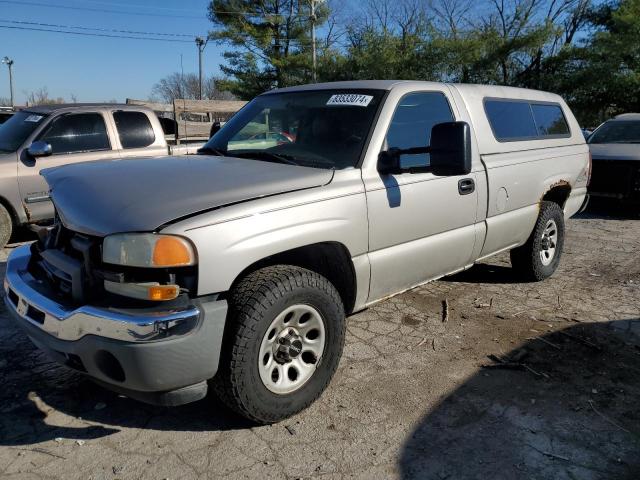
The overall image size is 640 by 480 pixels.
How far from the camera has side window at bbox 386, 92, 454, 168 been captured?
3.46m

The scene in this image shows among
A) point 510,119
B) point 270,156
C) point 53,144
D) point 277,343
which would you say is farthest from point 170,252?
point 53,144

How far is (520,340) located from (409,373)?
108cm

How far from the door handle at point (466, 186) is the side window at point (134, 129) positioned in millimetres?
4768

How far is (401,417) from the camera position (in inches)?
115

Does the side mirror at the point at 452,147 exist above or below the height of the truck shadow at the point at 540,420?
above

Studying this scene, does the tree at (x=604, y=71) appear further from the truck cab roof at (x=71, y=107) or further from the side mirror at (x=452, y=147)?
the side mirror at (x=452, y=147)

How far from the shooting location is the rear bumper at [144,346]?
2236 mm

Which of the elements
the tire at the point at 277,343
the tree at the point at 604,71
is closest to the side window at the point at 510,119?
the tire at the point at 277,343

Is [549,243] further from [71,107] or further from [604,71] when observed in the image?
[604,71]

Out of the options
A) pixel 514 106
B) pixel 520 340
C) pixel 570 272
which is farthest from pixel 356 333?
pixel 570 272

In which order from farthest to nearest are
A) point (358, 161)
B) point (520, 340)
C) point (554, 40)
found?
point (554, 40)
point (520, 340)
point (358, 161)

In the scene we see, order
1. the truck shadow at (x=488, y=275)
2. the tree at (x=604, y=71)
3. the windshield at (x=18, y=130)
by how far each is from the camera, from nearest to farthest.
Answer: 1. the truck shadow at (x=488, y=275)
2. the windshield at (x=18, y=130)
3. the tree at (x=604, y=71)

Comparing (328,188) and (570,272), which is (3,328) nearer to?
(328,188)

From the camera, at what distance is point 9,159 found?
6172 millimetres
